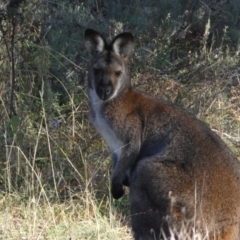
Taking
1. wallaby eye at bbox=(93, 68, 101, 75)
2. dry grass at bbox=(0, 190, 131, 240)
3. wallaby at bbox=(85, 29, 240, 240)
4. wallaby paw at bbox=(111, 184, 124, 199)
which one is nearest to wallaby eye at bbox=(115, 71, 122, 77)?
wallaby at bbox=(85, 29, 240, 240)

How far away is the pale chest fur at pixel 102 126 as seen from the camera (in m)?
5.96

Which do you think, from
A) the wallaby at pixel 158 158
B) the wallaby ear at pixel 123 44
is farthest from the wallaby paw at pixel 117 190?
the wallaby ear at pixel 123 44

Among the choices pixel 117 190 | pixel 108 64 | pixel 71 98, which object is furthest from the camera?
pixel 71 98

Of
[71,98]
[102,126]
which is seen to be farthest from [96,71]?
[71,98]

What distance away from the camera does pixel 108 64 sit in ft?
20.2

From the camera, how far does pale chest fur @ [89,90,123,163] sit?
5.96 m

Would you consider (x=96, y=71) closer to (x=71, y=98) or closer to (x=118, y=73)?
(x=118, y=73)

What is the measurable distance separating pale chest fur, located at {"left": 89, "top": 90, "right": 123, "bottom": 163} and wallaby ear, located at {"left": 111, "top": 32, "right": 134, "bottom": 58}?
1.23 feet

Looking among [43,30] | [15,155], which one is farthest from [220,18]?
[15,155]

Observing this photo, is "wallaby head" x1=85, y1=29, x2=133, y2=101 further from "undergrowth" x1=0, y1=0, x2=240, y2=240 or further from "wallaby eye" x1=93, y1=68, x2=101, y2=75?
"undergrowth" x1=0, y1=0, x2=240, y2=240

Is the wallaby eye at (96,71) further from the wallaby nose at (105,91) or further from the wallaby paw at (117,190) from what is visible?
the wallaby paw at (117,190)

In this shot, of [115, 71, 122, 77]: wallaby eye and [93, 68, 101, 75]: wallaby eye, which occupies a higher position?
[93, 68, 101, 75]: wallaby eye

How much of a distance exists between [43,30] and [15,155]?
5.61 ft

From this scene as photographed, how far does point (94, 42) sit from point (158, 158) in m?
1.21
